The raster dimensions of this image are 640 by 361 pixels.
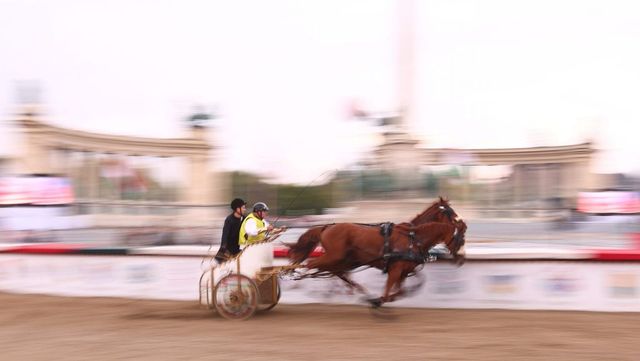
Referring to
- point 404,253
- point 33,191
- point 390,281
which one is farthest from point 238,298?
point 33,191

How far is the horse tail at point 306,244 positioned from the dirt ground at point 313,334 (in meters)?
0.87

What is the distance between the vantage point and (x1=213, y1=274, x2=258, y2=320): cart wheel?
10.7 metres

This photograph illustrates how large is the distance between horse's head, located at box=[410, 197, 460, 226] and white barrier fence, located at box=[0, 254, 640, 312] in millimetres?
1181

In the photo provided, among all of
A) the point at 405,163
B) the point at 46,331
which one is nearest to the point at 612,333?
the point at 46,331

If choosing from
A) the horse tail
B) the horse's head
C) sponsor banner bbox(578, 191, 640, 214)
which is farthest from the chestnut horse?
sponsor banner bbox(578, 191, 640, 214)

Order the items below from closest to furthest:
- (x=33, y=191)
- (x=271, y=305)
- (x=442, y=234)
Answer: (x=442, y=234) → (x=271, y=305) → (x=33, y=191)

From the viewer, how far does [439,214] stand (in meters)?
10.6

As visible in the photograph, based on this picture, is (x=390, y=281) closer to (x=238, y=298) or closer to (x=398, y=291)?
(x=398, y=291)

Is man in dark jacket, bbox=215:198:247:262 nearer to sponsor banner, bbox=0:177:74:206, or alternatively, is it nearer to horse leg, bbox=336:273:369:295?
horse leg, bbox=336:273:369:295

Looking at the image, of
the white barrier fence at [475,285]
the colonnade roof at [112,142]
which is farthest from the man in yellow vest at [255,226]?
the colonnade roof at [112,142]

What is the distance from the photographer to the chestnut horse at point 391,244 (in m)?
10.4

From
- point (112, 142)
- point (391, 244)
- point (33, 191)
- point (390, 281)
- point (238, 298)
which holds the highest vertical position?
point (112, 142)

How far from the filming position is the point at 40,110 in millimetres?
38500

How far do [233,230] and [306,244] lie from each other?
1.18 meters
